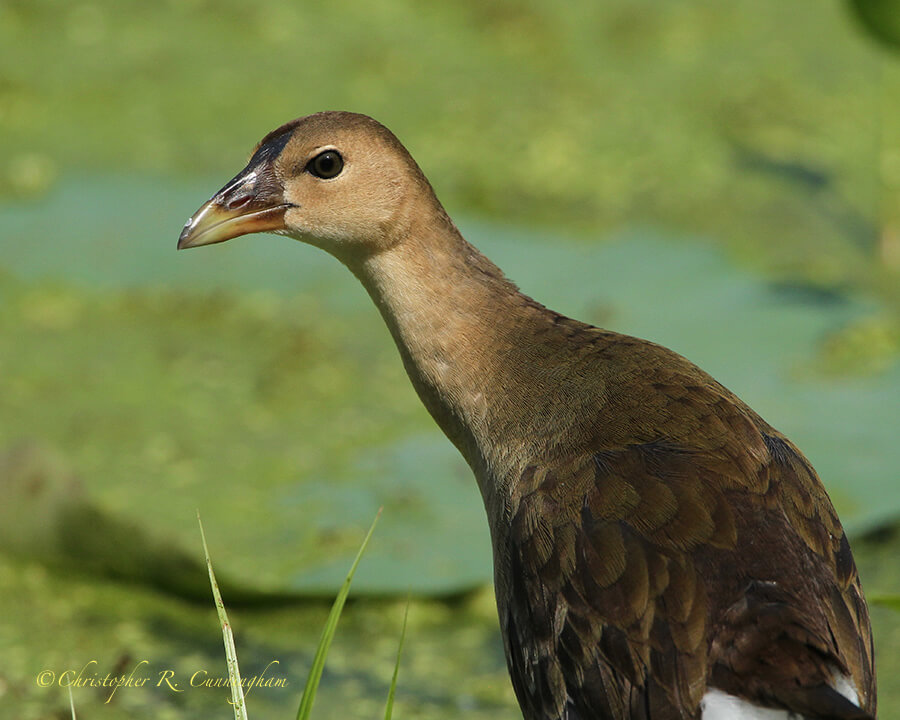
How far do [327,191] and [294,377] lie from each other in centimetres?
130

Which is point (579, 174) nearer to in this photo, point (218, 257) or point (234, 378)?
point (218, 257)

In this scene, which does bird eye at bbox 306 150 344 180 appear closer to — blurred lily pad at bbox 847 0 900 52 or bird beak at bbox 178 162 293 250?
bird beak at bbox 178 162 293 250

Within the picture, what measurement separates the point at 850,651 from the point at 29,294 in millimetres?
2582

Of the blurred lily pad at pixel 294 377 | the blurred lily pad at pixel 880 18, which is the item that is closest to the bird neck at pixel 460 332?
the blurred lily pad at pixel 294 377

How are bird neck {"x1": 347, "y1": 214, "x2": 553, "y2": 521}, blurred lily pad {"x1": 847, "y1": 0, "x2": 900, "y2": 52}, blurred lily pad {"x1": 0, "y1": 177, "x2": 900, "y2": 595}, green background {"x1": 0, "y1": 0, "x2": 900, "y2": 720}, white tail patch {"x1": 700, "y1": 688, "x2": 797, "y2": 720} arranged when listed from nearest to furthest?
white tail patch {"x1": 700, "y1": 688, "x2": 797, "y2": 720}, bird neck {"x1": 347, "y1": 214, "x2": 553, "y2": 521}, green background {"x1": 0, "y1": 0, "x2": 900, "y2": 720}, blurred lily pad {"x1": 0, "y1": 177, "x2": 900, "y2": 595}, blurred lily pad {"x1": 847, "y1": 0, "x2": 900, "y2": 52}

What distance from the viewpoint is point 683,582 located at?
5.40ft

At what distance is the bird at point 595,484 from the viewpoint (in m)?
1.60

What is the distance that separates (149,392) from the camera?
10.5 feet

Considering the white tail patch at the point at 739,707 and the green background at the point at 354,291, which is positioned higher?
the green background at the point at 354,291

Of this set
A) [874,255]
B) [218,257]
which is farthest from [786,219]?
[218,257]

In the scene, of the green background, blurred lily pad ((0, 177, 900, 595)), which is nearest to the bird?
the green background

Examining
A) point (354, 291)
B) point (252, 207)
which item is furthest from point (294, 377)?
point (252, 207)

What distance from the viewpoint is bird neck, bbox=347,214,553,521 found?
6.57 ft

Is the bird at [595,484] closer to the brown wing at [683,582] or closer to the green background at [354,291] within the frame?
the brown wing at [683,582]
